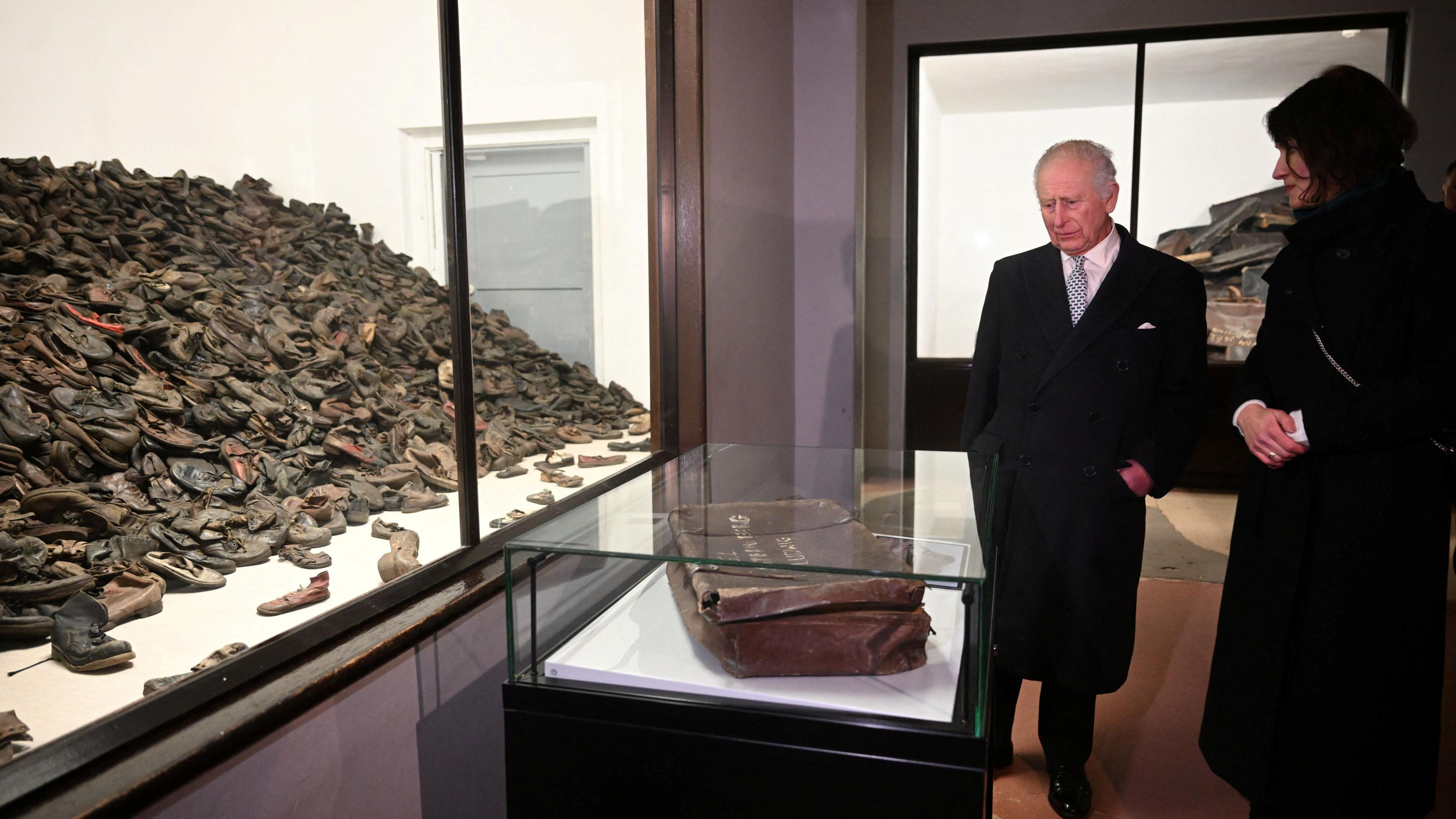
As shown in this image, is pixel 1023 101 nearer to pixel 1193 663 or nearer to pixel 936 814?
pixel 1193 663

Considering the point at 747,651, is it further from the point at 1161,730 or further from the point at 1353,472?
the point at 1161,730

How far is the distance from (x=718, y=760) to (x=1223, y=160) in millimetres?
4977

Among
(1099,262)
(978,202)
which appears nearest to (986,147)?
(978,202)

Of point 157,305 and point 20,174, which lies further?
point 157,305

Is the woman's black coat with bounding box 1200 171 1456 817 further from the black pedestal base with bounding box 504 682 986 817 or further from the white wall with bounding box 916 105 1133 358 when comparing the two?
the white wall with bounding box 916 105 1133 358

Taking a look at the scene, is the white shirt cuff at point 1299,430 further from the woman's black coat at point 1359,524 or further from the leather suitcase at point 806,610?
the leather suitcase at point 806,610

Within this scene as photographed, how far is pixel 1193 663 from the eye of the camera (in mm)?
2619

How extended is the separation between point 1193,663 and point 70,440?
2810 mm

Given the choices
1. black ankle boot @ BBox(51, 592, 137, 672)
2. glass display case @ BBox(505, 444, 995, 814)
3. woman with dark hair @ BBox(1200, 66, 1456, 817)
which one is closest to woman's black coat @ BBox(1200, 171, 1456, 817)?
woman with dark hair @ BBox(1200, 66, 1456, 817)

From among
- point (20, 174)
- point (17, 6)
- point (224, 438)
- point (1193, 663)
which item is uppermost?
point (17, 6)

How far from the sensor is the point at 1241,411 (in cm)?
159

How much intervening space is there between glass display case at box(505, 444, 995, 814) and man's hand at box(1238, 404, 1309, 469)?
776 millimetres

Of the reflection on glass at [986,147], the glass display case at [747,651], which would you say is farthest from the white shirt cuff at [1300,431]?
the reflection on glass at [986,147]

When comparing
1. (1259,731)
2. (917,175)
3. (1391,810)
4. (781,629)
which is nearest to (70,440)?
(781,629)
